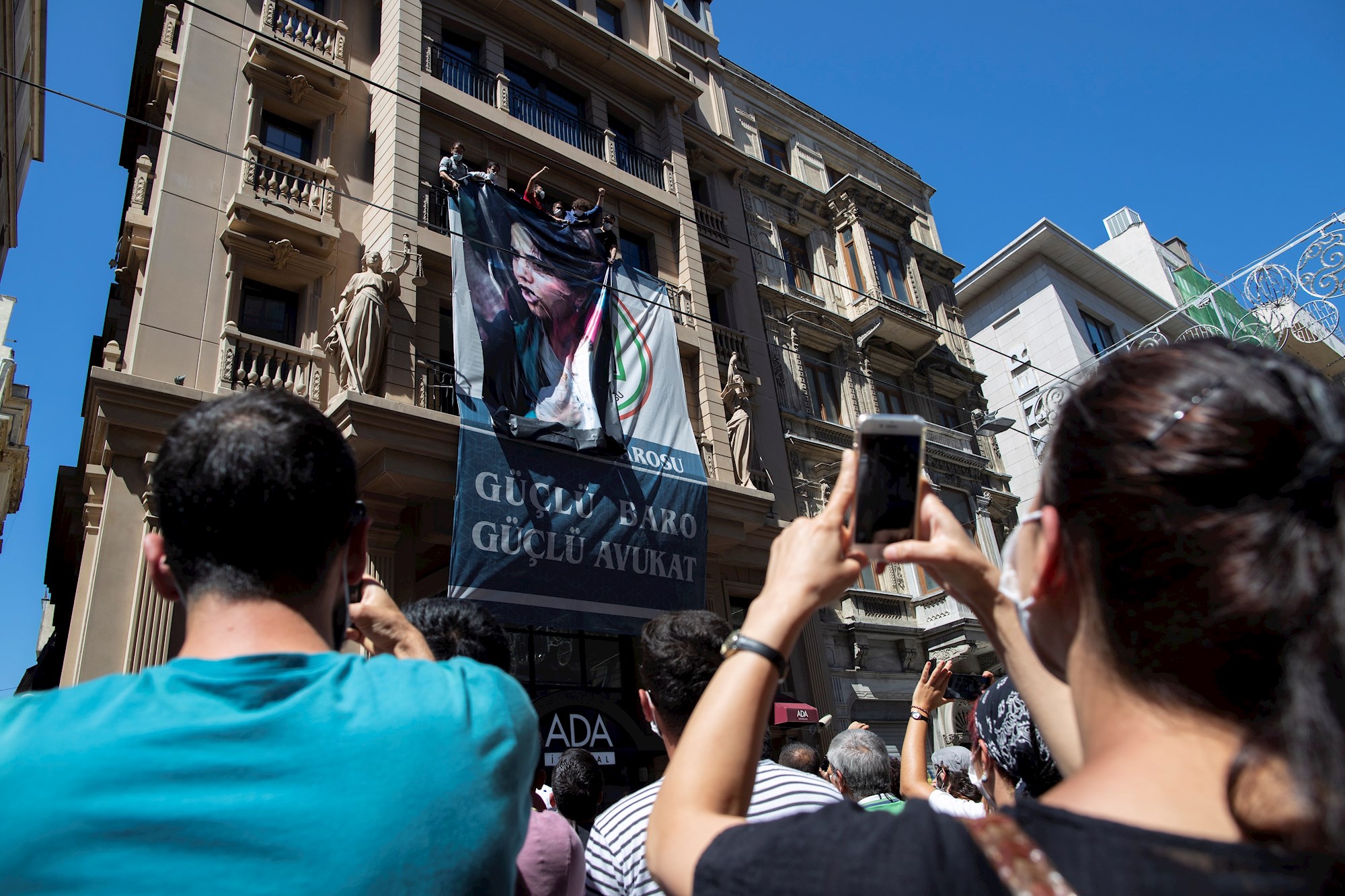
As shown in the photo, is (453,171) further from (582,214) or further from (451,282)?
(582,214)

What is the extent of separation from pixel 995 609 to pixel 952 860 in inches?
29.3

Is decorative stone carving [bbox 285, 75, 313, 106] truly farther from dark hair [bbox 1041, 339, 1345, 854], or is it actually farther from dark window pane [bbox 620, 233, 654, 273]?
dark hair [bbox 1041, 339, 1345, 854]

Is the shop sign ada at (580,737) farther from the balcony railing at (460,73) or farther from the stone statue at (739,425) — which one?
the balcony railing at (460,73)

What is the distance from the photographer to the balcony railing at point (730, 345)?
1511 cm

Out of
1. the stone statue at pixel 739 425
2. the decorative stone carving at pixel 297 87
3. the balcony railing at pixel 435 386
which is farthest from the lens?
the stone statue at pixel 739 425

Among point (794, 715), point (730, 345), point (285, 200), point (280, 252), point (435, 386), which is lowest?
point (794, 715)

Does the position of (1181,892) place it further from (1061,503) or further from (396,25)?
(396,25)

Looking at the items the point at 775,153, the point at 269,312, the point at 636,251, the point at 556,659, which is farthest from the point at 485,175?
the point at 775,153

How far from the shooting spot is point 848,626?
14.4 metres

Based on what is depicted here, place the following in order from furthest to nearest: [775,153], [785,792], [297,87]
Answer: [775,153], [297,87], [785,792]

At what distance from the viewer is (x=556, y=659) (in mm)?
10844

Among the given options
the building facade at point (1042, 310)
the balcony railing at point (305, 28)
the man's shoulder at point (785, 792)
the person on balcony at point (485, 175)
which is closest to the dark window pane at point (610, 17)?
the balcony railing at point (305, 28)

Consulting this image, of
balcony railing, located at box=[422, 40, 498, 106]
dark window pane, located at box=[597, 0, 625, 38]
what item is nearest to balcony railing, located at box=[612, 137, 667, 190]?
balcony railing, located at box=[422, 40, 498, 106]

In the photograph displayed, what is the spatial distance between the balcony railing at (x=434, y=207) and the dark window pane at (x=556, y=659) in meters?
5.75
